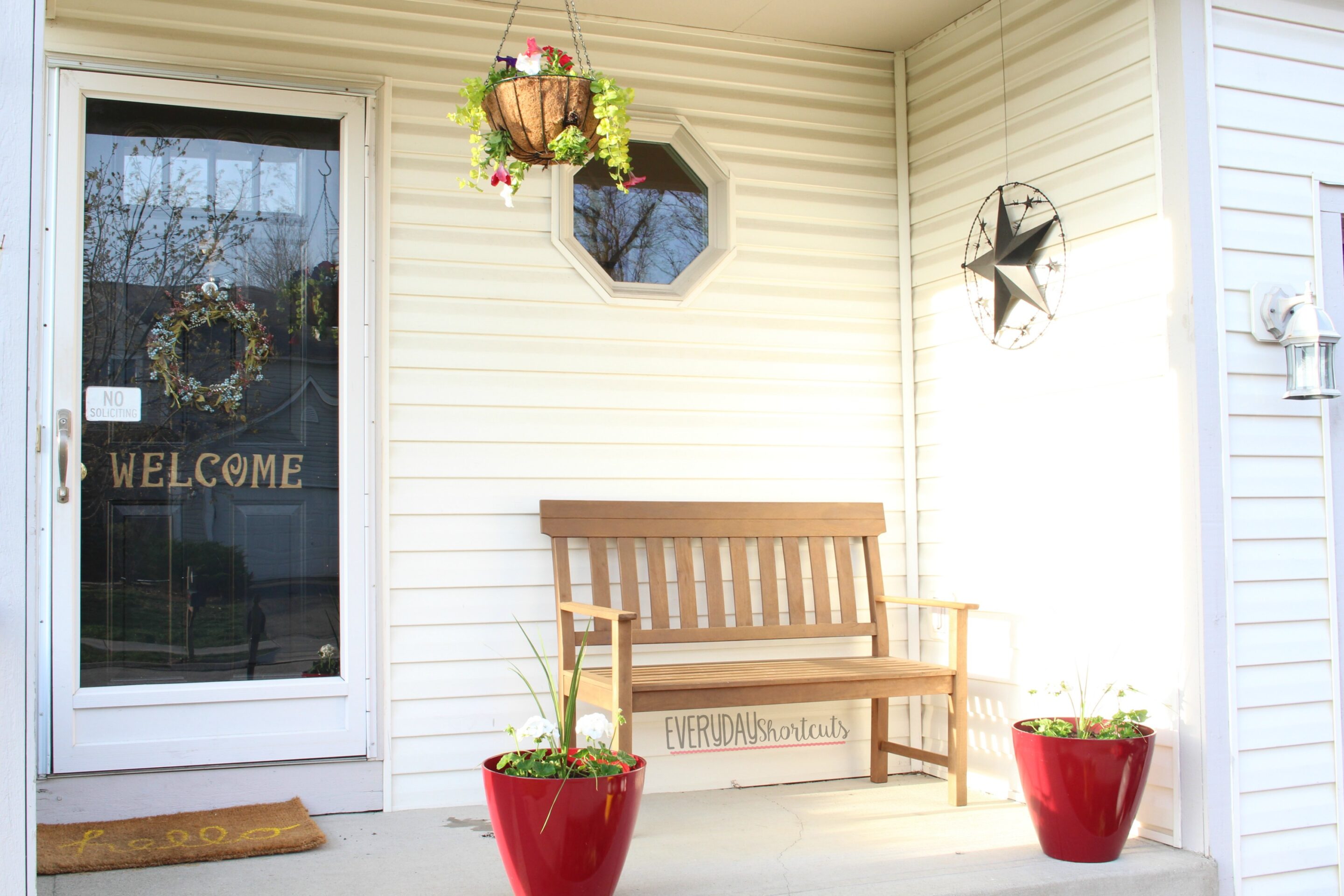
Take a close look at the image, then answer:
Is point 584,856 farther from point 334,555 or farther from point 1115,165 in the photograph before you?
point 1115,165

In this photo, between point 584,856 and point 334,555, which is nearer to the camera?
point 584,856

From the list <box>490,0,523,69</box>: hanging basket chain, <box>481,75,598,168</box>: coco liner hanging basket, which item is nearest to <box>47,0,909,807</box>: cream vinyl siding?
<box>490,0,523,69</box>: hanging basket chain

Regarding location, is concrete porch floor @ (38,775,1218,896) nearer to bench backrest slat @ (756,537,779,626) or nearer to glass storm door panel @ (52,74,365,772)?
glass storm door panel @ (52,74,365,772)

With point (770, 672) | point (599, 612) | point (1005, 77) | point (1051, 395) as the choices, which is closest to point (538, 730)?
point (599, 612)

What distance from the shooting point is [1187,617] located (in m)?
3.20

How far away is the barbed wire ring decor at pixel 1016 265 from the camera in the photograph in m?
3.76

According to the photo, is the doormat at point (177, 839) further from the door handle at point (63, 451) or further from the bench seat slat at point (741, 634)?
the bench seat slat at point (741, 634)

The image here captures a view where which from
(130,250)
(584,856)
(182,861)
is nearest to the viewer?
(584,856)

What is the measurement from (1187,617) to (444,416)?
2475 millimetres

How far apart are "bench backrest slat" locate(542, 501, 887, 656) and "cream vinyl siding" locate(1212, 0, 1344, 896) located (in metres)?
1.35

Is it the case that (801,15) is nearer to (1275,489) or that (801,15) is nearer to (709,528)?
(709,528)

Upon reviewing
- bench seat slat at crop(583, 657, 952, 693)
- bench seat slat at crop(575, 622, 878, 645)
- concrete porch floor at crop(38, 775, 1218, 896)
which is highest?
bench seat slat at crop(575, 622, 878, 645)

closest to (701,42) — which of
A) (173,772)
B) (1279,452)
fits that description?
(1279,452)

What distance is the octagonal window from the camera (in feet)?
13.7
